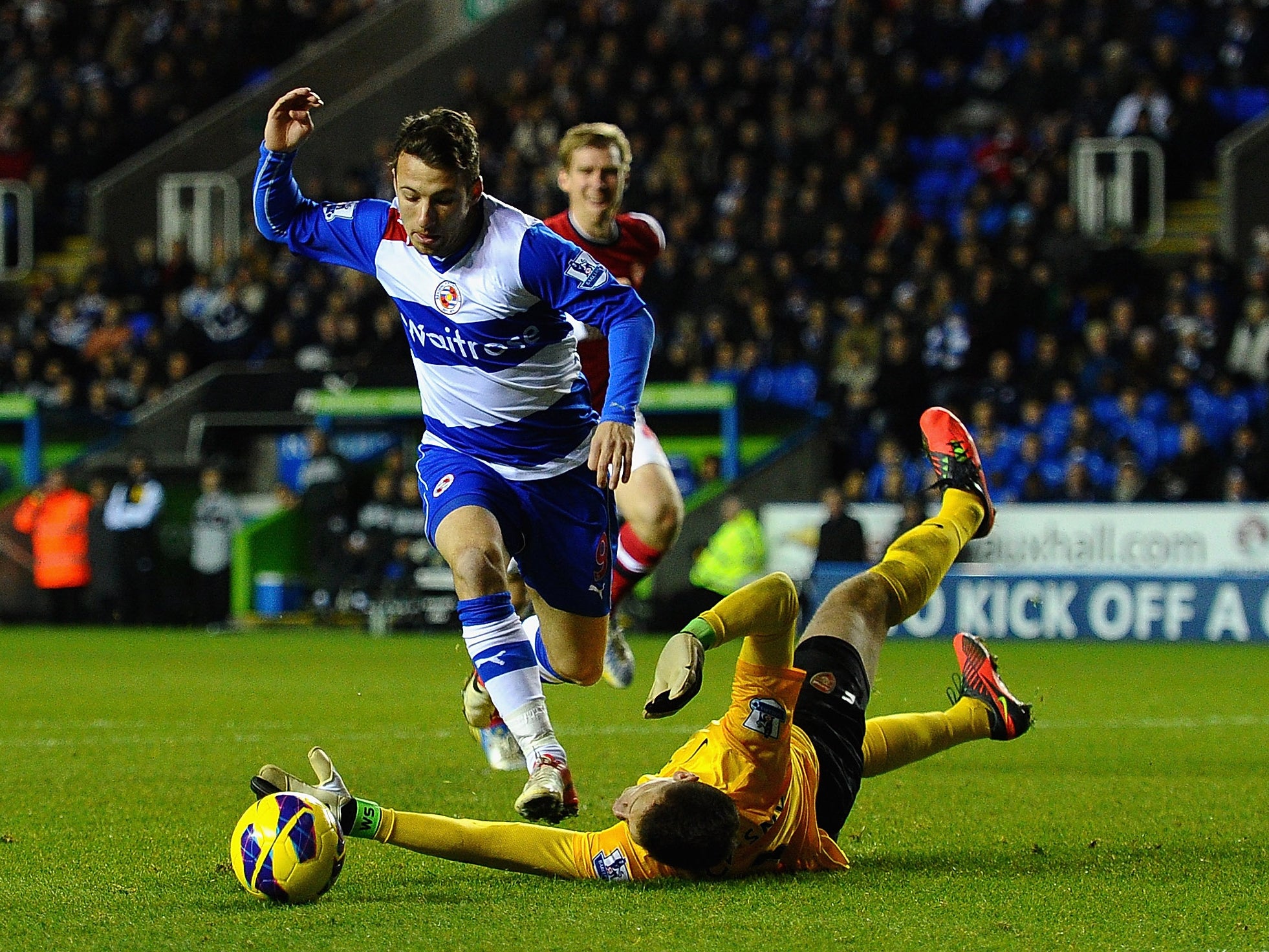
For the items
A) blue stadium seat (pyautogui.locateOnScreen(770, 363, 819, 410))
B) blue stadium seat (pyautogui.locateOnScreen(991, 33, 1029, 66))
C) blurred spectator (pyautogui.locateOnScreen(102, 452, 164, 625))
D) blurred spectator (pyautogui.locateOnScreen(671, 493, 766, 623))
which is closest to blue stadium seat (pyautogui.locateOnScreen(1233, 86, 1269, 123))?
blue stadium seat (pyautogui.locateOnScreen(991, 33, 1029, 66))

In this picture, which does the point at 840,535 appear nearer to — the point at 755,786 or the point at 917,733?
the point at 917,733

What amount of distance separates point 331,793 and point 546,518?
1527 mm

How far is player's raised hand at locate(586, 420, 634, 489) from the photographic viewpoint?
5324 millimetres

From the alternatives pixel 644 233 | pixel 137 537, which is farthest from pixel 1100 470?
pixel 137 537

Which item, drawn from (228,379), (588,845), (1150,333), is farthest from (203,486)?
(588,845)

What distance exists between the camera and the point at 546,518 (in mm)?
6258

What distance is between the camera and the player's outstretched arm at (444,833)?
497 centimetres

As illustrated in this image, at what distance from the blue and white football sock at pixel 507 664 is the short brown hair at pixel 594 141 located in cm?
260

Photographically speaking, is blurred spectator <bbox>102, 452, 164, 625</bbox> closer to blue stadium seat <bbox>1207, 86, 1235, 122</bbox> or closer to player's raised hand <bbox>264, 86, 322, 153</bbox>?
blue stadium seat <bbox>1207, 86, 1235, 122</bbox>

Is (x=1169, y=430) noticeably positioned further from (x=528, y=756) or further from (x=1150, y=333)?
(x=528, y=756)

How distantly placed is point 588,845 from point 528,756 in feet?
1.24

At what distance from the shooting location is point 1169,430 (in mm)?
16328

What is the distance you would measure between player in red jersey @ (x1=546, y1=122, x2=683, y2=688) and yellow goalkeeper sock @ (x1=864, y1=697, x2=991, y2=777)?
6.05 ft

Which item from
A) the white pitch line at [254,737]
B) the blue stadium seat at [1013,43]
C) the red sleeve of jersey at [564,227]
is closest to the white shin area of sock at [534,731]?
the red sleeve of jersey at [564,227]
